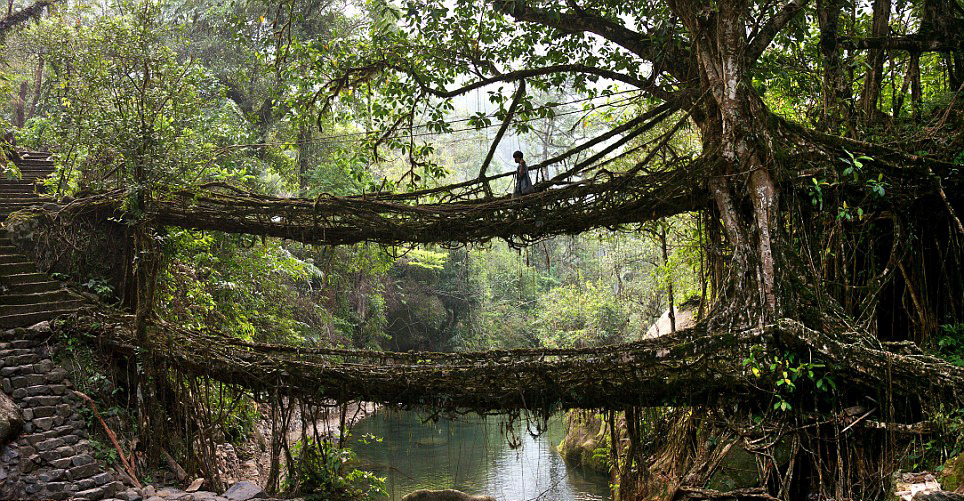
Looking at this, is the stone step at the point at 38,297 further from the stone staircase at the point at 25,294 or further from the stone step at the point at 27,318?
the stone step at the point at 27,318

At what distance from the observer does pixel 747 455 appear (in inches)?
218

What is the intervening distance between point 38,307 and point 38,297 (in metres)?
0.17

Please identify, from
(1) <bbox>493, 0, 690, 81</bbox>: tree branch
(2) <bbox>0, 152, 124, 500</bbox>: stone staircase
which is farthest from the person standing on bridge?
(2) <bbox>0, 152, 124, 500</bbox>: stone staircase

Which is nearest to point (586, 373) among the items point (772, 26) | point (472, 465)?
point (772, 26)

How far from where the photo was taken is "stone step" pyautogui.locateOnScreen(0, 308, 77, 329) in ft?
23.4

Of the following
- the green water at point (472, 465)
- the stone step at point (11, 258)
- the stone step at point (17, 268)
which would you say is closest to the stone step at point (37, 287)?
the stone step at point (17, 268)

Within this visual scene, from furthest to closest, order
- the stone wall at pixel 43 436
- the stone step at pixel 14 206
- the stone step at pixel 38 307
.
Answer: the stone step at pixel 14 206
the stone step at pixel 38 307
the stone wall at pixel 43 436

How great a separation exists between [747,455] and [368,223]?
3991 millimetres

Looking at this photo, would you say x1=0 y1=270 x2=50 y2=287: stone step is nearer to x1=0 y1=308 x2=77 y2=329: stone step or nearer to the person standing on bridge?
x1=0 y1=308 x2=77 y2=329: stone step

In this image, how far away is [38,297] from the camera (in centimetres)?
750

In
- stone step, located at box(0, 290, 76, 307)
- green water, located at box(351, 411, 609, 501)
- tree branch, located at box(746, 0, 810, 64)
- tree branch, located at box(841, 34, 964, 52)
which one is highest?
tree branch, located at box(746, 0, 810, 64)

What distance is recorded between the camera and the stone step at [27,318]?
280 inches

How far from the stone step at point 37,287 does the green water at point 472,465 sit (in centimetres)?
397

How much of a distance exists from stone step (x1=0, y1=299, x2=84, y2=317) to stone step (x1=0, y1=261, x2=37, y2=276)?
531mm
